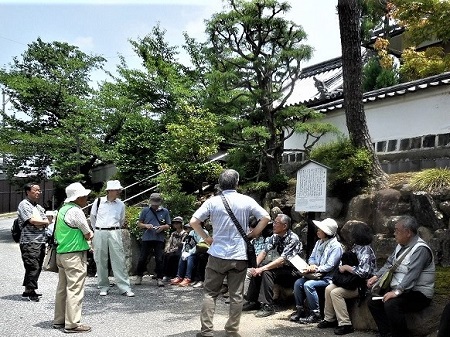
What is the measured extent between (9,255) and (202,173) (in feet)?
24.1

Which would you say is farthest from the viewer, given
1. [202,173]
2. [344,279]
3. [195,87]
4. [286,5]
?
[195,87]

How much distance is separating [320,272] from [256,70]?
16.9 ft

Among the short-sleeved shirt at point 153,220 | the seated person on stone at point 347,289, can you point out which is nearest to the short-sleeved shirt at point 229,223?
the seated person on stone at point 347,289

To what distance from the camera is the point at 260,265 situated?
7.77m

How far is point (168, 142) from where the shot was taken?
1298cm

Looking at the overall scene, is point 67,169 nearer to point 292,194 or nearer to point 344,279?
point 292,194

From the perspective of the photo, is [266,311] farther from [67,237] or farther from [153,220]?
[153,220]

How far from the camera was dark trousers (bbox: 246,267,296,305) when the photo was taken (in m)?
7.36

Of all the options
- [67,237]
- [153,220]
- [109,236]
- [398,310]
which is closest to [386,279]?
[398,310]

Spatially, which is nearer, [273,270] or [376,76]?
[273,270]

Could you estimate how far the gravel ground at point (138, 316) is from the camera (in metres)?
6.31

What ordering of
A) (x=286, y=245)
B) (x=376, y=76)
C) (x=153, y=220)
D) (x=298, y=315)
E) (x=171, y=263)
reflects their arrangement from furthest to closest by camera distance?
(x=376, y=76) → (x=171, y=263) → (x=153, y=220) → (x=286, y=245) → (x=298, y=315)

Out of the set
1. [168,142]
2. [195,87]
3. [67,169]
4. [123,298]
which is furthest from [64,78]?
[123,298]

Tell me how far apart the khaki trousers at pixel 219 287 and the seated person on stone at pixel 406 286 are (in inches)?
64.1
